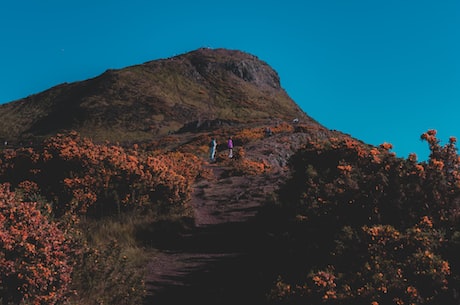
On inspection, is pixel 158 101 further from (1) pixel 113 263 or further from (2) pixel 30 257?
(2) pixel 30 257

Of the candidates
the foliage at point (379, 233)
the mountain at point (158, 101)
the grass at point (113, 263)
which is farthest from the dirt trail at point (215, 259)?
the mountain at point (158, 101)

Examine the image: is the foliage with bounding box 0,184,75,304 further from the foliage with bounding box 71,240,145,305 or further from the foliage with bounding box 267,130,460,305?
the foliage with bounding box 267,130,460,305

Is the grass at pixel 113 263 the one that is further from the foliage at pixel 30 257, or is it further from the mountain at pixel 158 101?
the mountain at pixel 158 101

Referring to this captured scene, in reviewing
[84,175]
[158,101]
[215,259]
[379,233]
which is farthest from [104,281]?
[158,101]

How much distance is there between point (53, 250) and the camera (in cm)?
670

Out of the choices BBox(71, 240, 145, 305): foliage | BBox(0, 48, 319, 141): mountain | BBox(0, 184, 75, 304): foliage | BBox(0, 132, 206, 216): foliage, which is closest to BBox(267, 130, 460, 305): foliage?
BBox(71, 240, 145, 305): foliage

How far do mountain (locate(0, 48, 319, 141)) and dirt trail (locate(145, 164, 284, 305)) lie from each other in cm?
4516

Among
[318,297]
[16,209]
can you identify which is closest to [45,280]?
[16,209]

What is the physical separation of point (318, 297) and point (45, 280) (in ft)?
11.4

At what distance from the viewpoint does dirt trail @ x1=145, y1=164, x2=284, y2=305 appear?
25.8 feet

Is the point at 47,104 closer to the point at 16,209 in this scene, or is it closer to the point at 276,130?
the point at 276,130

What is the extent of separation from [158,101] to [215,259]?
Result: 292ft

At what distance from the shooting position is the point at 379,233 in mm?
6430

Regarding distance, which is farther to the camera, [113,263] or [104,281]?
[113,263]
